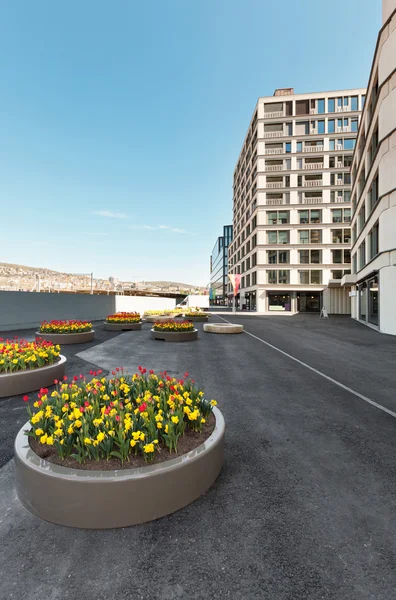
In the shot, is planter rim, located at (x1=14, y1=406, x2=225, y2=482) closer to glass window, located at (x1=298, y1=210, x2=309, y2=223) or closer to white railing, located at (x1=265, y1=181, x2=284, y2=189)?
glass window, located at (x1=298, y1=210, x2=309, y2=223)

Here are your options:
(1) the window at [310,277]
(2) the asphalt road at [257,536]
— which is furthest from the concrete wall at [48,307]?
(1) the window at [310,277]

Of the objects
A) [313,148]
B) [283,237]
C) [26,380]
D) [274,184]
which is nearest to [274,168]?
[274,184]

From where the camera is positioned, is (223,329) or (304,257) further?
(304,257)

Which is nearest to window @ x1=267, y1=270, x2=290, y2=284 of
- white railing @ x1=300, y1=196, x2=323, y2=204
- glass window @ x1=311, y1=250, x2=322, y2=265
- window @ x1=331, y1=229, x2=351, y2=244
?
glass window @ x1=311, y1=250, x2=322, y2=265

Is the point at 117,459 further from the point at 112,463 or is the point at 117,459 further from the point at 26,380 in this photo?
the point at 26,380

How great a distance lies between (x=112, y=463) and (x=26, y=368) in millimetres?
4667

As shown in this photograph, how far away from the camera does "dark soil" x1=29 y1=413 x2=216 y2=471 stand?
2.62 m

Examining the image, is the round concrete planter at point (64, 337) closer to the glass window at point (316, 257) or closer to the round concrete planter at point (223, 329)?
the round concrete planter at point (223, 329)

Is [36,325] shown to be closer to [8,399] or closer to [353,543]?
[8,399]

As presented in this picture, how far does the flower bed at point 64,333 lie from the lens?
11930 mm

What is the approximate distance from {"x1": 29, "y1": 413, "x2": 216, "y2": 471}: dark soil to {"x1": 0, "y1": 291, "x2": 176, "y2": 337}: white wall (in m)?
16.6

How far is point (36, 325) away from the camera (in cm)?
1864

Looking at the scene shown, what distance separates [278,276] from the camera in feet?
139

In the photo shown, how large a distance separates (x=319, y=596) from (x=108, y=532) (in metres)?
1.76
